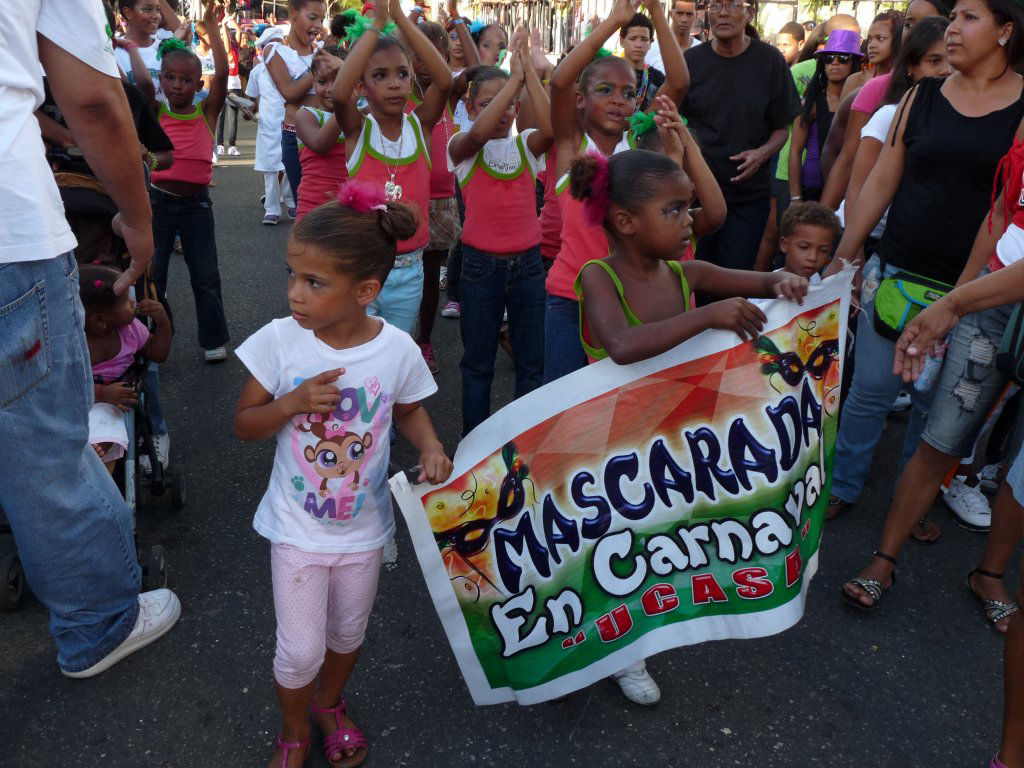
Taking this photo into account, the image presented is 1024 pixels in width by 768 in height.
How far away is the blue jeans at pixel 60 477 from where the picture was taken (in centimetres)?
211

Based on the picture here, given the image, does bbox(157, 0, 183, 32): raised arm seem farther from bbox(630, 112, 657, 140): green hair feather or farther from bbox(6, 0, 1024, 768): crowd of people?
bbox(630, 112, 657, 140): green hair feather

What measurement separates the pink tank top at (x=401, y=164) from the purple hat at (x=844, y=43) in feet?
11.8

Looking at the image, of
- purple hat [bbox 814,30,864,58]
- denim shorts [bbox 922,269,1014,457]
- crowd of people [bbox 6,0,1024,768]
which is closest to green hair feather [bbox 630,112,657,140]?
crowd of people [bbox 6,0,1024,768]

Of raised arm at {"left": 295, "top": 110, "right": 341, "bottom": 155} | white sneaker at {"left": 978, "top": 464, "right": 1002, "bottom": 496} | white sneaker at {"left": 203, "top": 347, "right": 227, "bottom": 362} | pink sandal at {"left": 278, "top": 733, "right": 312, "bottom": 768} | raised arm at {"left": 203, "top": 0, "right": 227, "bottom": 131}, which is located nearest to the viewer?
pink sandal at {"left": 278, "top": 733, "right": 312, "bottom": 768}

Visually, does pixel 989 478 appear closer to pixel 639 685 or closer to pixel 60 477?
pixel 639 685

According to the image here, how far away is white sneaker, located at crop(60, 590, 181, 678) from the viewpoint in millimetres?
2691

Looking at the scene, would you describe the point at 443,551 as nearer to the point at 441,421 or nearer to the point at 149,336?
the point at 149,336

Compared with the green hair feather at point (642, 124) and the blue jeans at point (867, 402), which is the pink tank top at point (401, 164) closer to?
the green hair feather at point (642, 124)

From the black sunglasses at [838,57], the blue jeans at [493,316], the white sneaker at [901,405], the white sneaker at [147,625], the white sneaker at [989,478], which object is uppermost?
the black sunglasses at [838,57]

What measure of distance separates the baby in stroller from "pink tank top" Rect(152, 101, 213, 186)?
1.89m

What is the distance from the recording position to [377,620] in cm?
306

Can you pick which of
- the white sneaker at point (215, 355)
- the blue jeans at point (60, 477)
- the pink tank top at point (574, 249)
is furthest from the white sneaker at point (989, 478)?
the white sneaker at point (215, 355)

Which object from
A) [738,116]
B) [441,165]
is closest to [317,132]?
[441,165]

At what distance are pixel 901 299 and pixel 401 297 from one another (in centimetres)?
210
